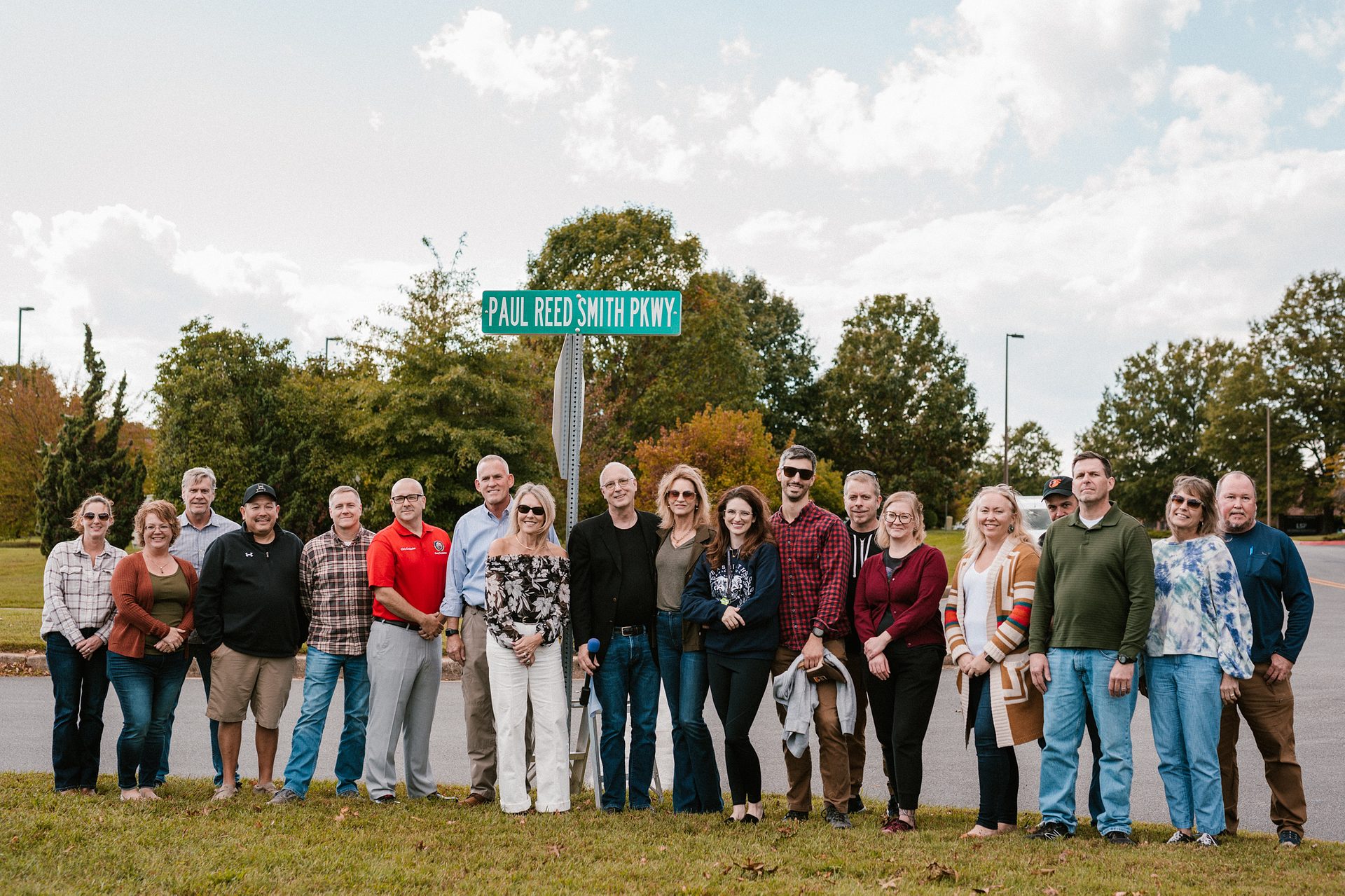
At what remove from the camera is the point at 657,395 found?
39.0 m

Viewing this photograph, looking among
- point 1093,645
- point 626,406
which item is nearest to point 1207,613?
point 1093,645

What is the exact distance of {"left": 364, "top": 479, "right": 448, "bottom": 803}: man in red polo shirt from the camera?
6.43m

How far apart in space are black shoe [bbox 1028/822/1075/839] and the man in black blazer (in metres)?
2.23

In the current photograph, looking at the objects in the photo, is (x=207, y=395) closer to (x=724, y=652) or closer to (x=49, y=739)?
(x=49, y=739)

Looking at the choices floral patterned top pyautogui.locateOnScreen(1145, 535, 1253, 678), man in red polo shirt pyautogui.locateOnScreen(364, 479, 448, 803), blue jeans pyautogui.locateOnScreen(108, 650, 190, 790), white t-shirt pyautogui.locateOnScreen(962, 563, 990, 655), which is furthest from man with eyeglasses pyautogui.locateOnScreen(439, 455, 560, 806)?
floral patterned top pyautogui.locateOnScreen(1145, 535, 1253, 678)

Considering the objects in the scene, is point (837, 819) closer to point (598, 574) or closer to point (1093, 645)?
point (1093, 645)

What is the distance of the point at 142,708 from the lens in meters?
6.31

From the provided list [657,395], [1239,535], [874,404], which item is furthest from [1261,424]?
[1239,535]

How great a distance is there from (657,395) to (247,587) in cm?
3285

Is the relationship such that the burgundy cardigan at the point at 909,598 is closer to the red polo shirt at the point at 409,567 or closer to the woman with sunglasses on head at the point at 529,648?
the woman with sunglasses on head at the point at 529,648

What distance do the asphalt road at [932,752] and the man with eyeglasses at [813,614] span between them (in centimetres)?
84

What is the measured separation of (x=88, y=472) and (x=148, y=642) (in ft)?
69.8

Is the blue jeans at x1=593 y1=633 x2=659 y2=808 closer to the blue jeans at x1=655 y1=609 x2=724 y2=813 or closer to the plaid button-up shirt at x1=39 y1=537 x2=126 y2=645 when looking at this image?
the blue jeans at x1=655 y1=609 x2=724 y2=813

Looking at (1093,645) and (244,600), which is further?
(244,600)
